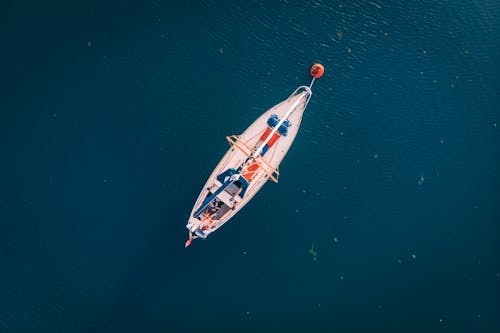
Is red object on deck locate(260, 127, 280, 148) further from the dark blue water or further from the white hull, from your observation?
the dark blue water

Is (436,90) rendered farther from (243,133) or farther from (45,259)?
(45,259)

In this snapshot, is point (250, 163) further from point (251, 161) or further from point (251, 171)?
point (251, 171)

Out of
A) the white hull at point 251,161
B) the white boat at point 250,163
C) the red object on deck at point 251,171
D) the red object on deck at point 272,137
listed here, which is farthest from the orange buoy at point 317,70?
the red object on deck at point 251,171

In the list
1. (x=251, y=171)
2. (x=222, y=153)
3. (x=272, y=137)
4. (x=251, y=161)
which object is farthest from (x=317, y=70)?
(x=222, y=153)

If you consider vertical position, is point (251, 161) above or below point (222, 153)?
above

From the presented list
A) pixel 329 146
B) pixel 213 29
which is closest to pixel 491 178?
pixel 329 146

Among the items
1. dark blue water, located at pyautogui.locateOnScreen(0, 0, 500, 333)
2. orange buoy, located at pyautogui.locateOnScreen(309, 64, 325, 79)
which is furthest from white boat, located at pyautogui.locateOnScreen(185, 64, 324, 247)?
dark blue water, located at pyautogui.locateOnScreen(0, 0, 500, 333)

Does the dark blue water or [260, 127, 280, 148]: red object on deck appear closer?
[260, 127, 280, 148]: red object on deck
